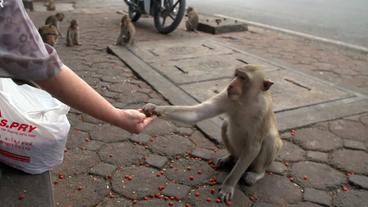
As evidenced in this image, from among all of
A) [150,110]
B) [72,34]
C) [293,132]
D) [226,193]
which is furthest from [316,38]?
[150,110]

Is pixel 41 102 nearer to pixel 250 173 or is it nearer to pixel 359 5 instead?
pixel 250 173

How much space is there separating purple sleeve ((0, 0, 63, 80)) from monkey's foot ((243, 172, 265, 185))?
6.33 feet

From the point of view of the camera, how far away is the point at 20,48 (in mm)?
1404

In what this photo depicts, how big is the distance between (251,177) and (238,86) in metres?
0.73

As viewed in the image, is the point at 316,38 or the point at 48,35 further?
the point at 316,38

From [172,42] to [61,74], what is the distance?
5960 millimetres

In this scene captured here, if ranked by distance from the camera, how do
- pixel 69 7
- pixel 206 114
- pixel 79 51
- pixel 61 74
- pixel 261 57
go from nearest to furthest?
1. pixel 61 74
2. pixel 206 114
3. pixel 261 57
4. pixel 79 51
5. pixel 69 7

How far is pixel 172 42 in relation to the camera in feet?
24.3

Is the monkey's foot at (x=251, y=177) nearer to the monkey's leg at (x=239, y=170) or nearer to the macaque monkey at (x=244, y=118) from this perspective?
the macaque monkey at (x=244, y=118)

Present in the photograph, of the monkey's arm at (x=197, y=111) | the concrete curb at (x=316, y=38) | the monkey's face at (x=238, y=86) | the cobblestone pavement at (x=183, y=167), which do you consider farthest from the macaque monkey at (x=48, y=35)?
the concrete curb at (x=316, y=38)

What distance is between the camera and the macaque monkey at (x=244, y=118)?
2787mm

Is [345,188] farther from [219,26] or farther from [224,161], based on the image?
[219,26]

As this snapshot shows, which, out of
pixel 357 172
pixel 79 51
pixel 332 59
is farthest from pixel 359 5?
pixel 357 172

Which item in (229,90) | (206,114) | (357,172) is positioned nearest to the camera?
(229,90)
